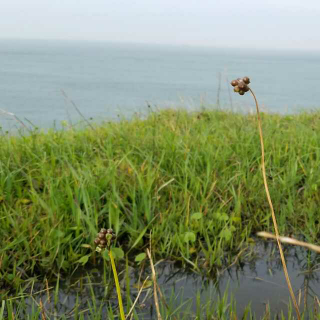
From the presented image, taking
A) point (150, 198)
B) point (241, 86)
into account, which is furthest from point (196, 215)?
point (241, 86)

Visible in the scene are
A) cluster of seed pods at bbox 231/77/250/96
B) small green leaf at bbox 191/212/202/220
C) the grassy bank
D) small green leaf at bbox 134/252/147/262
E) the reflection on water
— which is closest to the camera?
cluster of seed pods at bbox 231/77/250/96

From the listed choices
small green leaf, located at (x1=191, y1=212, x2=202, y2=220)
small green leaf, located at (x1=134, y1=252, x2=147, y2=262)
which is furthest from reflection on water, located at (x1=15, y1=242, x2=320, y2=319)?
small green leaf, located at (x1=191, y1=212, x2=202, y2=220)

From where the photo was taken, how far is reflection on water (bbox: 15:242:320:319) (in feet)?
7.25

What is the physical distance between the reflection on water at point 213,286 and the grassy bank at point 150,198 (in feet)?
0.39

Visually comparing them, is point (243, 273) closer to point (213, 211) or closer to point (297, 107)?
point (213, 211)

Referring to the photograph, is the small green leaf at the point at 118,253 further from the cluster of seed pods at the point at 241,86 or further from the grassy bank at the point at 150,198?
the cluster of seed pods at the point at 241,86

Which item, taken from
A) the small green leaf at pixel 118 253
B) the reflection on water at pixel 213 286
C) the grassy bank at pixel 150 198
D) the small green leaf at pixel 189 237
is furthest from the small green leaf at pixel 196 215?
the small green leaf at pixel 118 253

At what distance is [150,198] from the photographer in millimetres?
2926

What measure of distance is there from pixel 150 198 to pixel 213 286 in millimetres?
750

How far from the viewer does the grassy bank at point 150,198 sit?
265 cm

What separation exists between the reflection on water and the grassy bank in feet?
0.39

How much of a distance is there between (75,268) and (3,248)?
0.41m

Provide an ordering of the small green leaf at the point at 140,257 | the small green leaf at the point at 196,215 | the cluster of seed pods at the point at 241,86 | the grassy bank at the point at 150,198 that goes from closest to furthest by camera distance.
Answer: the cluster of seed pods at the point at 241,86 < the small green leaf at the point at 140,257 < the grassy bank at the point at 150,198 < the small green leaf at the point at 196,215

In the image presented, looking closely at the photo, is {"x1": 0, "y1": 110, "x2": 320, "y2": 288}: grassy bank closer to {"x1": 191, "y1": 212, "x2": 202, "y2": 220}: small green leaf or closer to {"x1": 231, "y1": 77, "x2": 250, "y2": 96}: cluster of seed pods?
{"x1": 191, "y1": 212, "x2": 202, "y2": 220}: small green leaf
